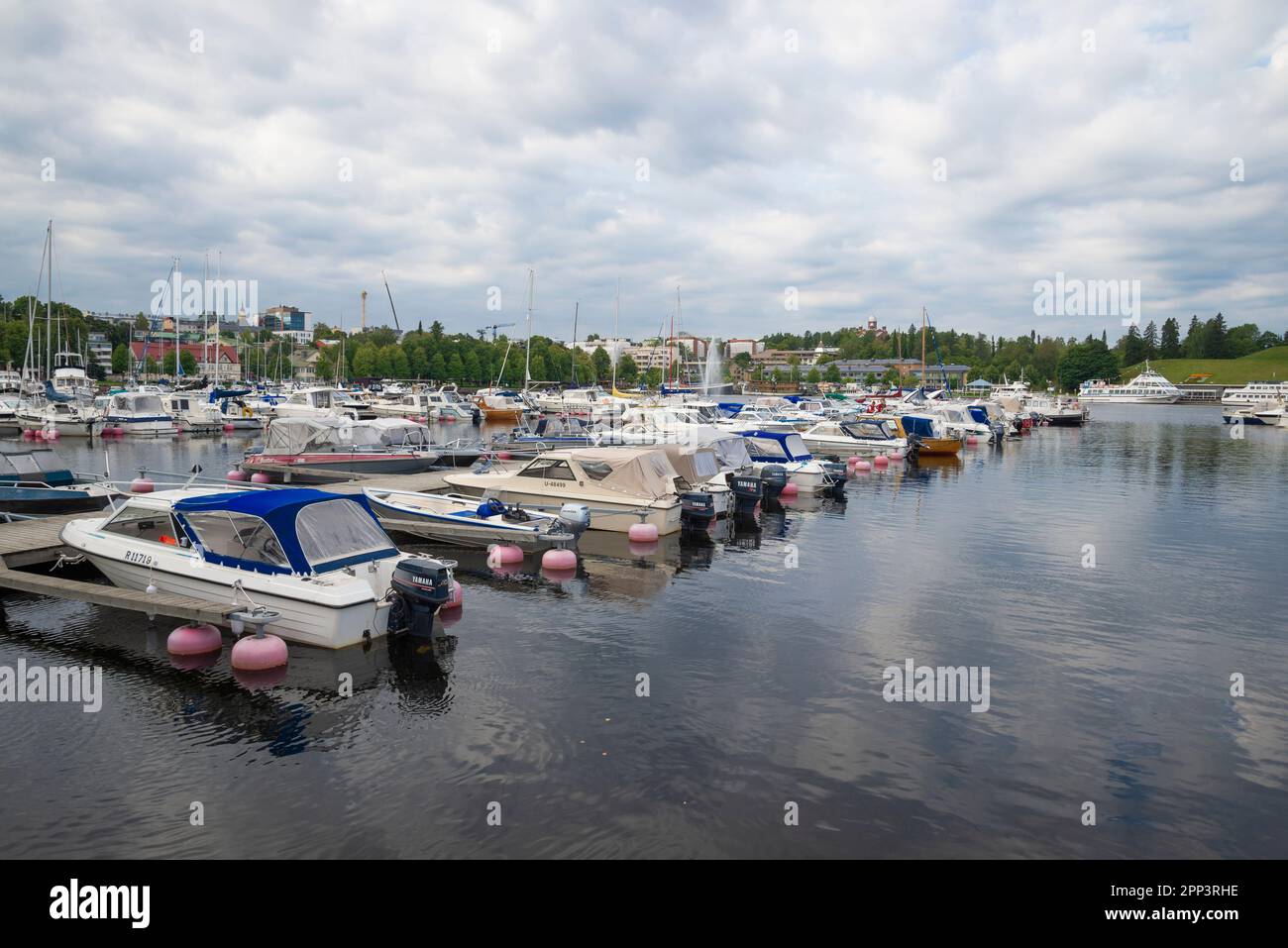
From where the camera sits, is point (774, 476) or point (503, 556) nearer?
point (503, 556)

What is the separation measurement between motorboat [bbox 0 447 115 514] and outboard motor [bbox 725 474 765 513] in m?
18.8

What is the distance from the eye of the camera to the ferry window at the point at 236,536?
1467 cm

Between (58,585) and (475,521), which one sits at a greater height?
(475,521)

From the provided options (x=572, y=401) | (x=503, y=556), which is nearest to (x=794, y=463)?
(x=503, y=556)

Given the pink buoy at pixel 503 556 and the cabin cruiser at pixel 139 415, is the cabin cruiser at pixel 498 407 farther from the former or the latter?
the pink buoy at pixel 503 556

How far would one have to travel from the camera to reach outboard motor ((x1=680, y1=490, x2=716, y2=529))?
1010 inches

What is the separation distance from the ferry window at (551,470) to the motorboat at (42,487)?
11.6 metres

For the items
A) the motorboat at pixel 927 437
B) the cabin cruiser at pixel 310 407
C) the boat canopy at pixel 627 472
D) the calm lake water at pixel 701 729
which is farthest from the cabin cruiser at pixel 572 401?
the calm lake water at pixel 701 729

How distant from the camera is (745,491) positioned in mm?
28562

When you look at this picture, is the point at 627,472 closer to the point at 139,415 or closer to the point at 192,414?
the point at 139,415

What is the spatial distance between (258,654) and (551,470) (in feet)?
44.0

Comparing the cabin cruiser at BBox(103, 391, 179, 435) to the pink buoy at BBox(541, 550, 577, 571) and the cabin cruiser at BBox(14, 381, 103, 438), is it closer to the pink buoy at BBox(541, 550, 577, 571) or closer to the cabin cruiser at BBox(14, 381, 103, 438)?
the cabin cruiser at BBox(14, 381, 103, 438)
